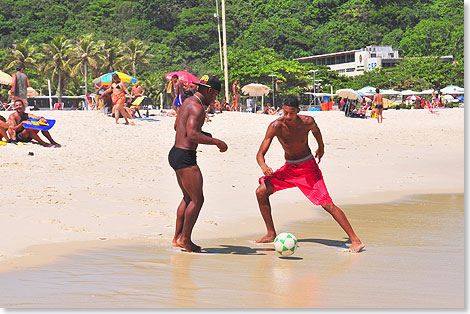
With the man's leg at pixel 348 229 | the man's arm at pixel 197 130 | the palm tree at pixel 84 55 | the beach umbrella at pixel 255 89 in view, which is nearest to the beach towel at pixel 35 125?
the man's arm at pixel 197 130

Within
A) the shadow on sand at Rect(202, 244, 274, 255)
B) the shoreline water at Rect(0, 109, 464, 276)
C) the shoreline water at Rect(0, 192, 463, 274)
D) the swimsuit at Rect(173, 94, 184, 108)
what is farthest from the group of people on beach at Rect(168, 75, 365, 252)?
the swimsuit at Rect(173, 94, 184, 108)

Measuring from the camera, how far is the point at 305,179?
7082 millimetres

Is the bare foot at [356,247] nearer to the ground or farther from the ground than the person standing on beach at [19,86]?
nearer to the ground

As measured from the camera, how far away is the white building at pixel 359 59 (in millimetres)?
101500

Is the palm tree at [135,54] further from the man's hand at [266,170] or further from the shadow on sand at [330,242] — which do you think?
the man's hand at [266,170]

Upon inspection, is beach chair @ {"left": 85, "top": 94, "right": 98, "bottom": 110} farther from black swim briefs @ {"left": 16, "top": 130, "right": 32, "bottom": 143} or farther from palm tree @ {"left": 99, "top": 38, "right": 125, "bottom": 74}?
palm tree @ {"left": 99, "top": 38, "right": 125, "bottom": 74}

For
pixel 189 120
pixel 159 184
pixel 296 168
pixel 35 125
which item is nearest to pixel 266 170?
pixel 296 168

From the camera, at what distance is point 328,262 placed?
6.26 m

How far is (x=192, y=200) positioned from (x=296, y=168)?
1.20 m

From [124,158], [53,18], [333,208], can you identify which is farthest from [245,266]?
[53,18]

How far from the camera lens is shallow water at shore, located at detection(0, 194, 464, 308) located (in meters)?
4.71

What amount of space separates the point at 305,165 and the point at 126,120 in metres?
12.5

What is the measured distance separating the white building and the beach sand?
81.2 metres

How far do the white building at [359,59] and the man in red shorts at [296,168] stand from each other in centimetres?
9427
